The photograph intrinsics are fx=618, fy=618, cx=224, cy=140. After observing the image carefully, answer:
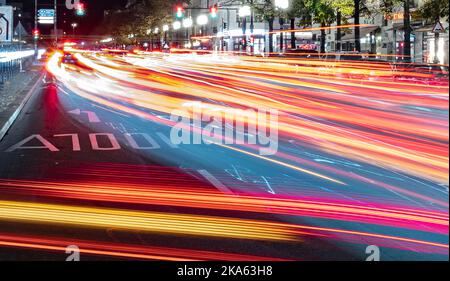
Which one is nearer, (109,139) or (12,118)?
(109,139)

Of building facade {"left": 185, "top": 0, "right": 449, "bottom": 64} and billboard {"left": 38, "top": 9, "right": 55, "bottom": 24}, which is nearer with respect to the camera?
building facade {"left": 185, "top": 0, "right": 449, "bottom": 64}

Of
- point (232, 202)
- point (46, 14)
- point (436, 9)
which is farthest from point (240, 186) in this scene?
point (46, 14)

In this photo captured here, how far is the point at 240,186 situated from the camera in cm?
897

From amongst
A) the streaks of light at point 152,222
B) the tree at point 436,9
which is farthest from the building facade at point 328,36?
the streaks of light at point 152,222

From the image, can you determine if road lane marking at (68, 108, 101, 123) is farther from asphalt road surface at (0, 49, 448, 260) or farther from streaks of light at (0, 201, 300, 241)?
streaks of light at (0, 201, 300, 241)

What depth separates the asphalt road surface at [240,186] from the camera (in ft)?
19.5

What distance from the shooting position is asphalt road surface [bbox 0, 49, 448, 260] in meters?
5.96

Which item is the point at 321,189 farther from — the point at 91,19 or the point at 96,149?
the point at 91,19

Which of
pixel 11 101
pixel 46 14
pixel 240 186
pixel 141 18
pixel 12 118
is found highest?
pixel 141 18

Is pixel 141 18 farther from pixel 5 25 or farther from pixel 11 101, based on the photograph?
pixel 11 101

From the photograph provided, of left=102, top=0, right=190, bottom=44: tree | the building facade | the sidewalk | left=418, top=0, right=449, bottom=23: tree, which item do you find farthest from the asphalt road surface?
left=102, top=0, right=190, bottom=44: tree

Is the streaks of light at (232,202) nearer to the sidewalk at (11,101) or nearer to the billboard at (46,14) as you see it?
the sidewalk at (11,101)
